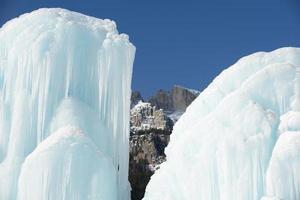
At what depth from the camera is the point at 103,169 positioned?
2189 centimetres

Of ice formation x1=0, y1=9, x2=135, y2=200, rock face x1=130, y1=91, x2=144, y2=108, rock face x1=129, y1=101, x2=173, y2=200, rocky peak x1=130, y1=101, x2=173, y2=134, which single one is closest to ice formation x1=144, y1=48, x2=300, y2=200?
ice formation x1=0, y1=9, x2=135, y2=200

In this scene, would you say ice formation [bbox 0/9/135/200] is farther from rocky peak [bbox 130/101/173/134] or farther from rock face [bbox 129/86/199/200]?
rocky peak [bbox 130/101/173/134]

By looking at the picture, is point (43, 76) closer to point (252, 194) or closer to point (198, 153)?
point (198, 153)

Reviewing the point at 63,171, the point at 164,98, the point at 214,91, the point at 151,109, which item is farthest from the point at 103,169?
the point at 164,98

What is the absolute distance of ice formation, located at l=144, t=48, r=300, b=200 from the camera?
18.5 meters

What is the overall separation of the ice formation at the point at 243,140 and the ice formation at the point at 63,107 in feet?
8.74

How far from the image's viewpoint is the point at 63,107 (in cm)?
2345

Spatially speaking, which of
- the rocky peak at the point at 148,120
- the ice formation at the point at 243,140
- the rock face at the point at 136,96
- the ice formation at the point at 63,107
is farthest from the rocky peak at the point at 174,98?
the ice formation at the point at 243,140

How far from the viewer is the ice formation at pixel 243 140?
1848 centimetres

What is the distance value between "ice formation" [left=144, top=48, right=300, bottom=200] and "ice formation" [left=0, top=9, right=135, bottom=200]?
266 cm

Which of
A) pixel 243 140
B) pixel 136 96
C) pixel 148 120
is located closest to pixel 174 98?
pixel 136 96

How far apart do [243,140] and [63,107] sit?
7.22 m

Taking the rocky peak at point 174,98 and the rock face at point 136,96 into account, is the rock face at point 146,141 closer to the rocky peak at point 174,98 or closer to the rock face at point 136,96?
the rock face at point 136,96

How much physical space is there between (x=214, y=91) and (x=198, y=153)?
2.36m
